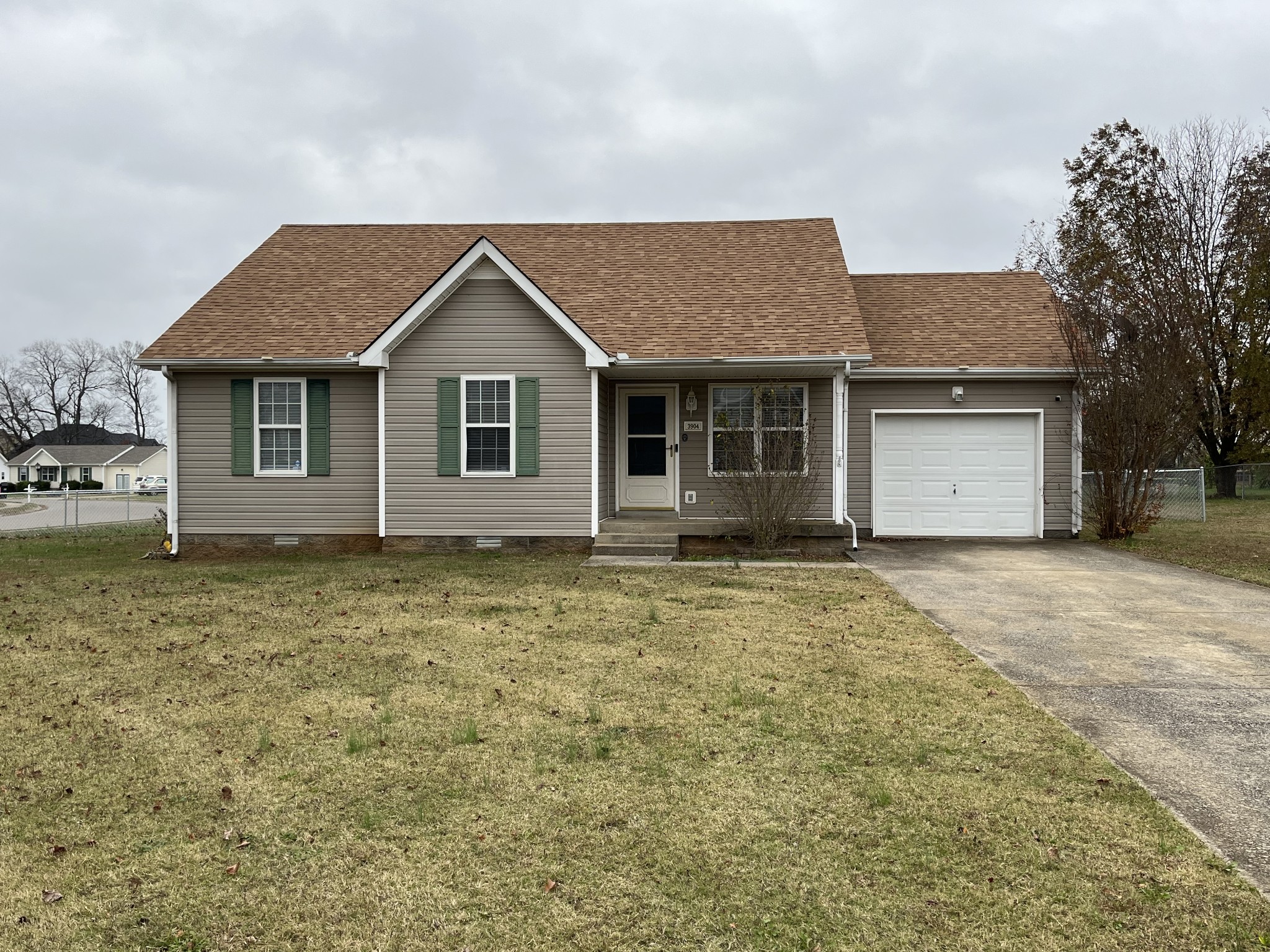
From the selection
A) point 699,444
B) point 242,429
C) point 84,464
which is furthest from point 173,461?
point 84,464

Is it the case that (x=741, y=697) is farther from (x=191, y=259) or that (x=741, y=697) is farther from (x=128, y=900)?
(x=191, y=259)

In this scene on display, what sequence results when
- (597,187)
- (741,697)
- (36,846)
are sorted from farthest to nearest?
1. (597,187)
2. (741,697)
3. (36,846)

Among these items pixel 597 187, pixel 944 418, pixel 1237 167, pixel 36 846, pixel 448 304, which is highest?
pixel 597 187

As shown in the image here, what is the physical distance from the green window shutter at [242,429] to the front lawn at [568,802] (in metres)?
6.77

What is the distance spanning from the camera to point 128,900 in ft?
9.93

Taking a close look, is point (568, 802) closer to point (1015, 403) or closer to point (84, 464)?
point (1015, 403)

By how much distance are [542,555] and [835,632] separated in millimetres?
6487

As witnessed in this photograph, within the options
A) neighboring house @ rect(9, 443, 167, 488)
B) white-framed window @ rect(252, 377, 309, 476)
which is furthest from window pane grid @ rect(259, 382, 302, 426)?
neighboring house @ rect(9, 443, 167, 488)

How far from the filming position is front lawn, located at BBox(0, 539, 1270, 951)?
2.88 m

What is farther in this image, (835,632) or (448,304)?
(448,304)

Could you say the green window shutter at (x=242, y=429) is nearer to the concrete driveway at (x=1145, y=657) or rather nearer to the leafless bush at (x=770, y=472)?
the leafless bush at (x=770, y=472)

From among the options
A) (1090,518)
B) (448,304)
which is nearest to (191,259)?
(448,304)

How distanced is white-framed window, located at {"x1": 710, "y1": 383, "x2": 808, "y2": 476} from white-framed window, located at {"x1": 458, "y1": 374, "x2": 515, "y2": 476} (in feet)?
11.4

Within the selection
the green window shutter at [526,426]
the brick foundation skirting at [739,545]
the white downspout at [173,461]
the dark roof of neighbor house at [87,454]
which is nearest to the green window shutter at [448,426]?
the green window shutter at [526,426]
